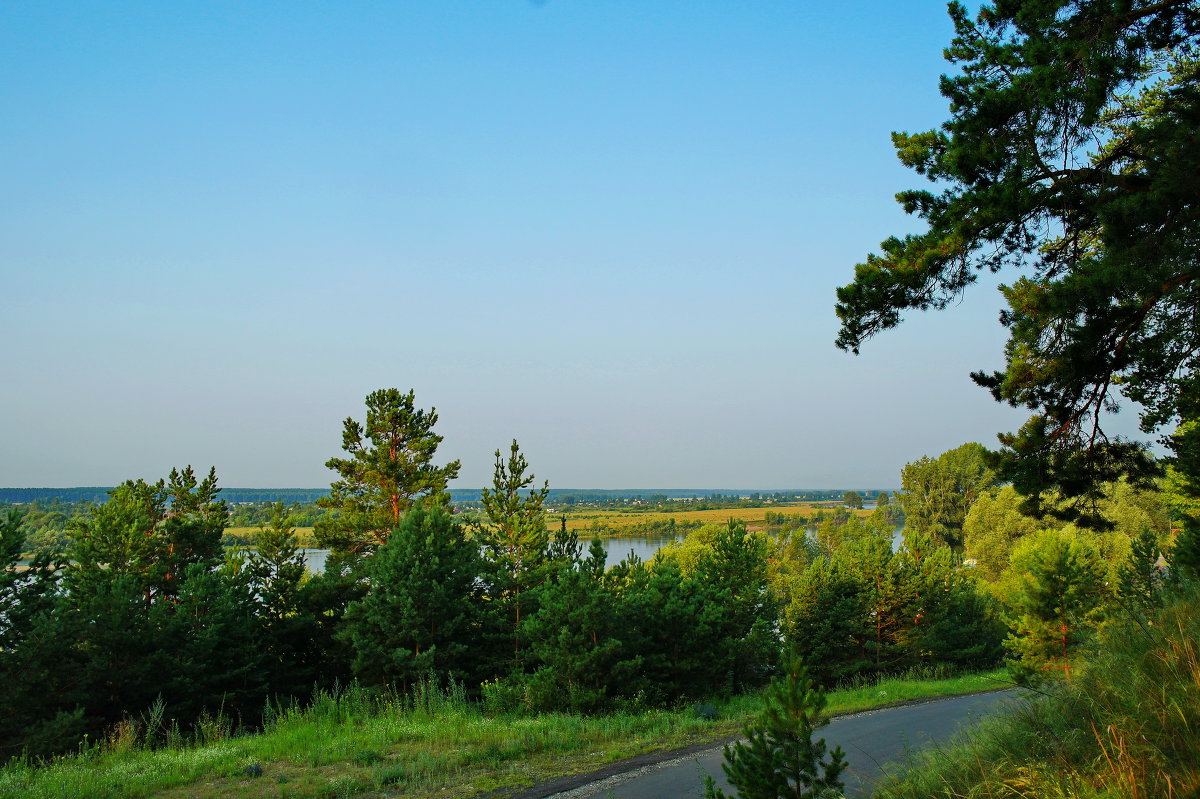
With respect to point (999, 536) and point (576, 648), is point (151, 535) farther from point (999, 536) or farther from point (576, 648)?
point (999, 536)

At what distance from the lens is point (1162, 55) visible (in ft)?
24.2

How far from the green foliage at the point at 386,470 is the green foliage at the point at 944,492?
59780mm

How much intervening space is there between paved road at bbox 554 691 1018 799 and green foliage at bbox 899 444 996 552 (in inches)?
2510

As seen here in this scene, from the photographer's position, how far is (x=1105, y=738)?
4402 millimetres

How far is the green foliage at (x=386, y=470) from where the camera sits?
27.2 metres

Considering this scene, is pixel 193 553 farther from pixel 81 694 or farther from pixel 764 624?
pixel 764 624

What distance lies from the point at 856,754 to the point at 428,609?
38.5ft

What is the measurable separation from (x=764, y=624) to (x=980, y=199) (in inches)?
703

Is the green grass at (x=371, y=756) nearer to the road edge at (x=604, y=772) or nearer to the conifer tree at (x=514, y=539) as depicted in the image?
the road edge at (x=604, y=772)

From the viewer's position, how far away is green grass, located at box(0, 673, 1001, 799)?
7.57m

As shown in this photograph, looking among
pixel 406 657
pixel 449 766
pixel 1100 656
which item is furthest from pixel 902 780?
pixel 406 657

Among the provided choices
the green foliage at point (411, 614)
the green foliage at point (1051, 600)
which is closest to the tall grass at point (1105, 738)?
the green foliage at point (411, 614)

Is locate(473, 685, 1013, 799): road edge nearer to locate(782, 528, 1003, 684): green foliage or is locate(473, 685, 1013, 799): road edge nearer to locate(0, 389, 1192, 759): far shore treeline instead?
locate(0, 389, 1192, 759): far shore treeline

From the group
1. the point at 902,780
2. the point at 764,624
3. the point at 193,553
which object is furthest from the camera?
the point at 193,553
